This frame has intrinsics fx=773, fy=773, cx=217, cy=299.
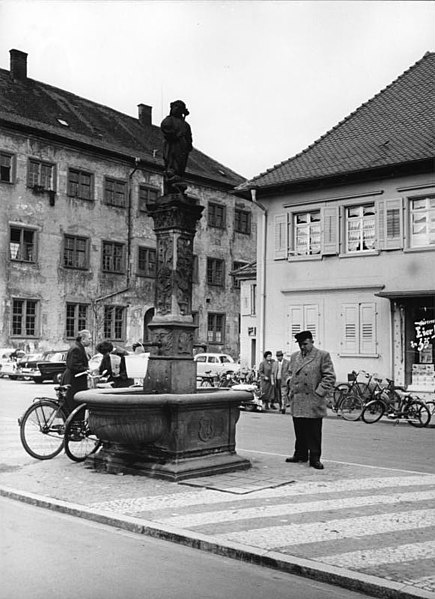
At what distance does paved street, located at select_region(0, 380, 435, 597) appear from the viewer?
590 centimetres

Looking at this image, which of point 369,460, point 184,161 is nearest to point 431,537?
point 369,460

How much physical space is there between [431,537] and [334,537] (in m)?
0.84

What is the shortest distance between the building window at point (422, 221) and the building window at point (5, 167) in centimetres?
2296

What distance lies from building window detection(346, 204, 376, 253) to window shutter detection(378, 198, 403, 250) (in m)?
0.41

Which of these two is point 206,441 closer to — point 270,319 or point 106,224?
point 270,319

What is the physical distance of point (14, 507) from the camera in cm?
811

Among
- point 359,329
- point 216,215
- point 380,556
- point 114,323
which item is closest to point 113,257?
point 114,323

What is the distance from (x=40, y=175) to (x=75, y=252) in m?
4.59

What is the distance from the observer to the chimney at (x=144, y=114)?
53.4 m

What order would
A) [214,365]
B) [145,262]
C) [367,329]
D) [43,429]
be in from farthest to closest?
[145,262] → [214,365] → [367,329] → [43,429]

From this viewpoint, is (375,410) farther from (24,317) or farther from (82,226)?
(82,226)

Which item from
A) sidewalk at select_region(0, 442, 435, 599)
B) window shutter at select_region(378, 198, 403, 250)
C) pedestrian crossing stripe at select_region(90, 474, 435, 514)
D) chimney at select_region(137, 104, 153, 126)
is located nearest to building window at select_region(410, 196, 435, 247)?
window shutter at select_region(378, 198, 403, 250)

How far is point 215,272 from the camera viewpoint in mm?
51219

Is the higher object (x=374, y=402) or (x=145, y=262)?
(x=145, y=262)
